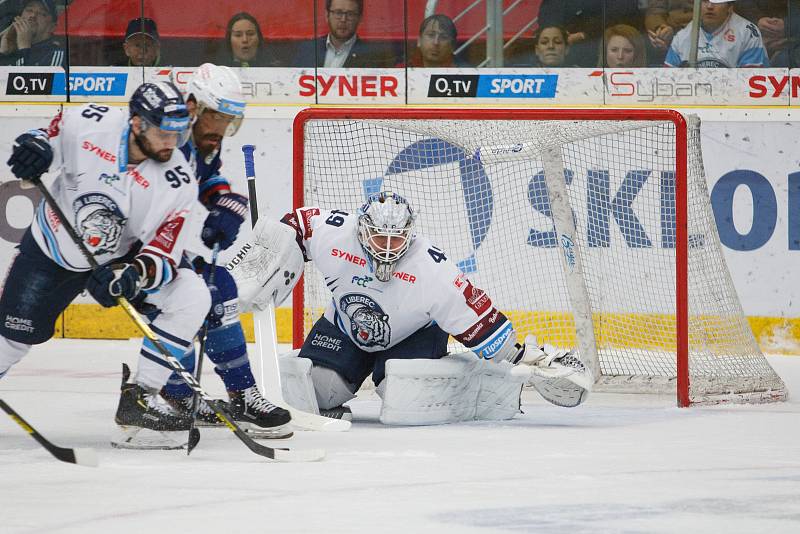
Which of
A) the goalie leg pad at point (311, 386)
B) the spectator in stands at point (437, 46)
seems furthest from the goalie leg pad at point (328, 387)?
the spectator in stands at point (437, 46)

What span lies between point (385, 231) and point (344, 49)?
Answer: 3.16 m

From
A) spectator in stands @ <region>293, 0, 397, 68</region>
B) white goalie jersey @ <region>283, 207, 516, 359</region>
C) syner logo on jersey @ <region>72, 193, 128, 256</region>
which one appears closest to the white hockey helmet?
syner logo on jersey @ <region>72, 193, 128, 256</region>

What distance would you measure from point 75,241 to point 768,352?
161 inches

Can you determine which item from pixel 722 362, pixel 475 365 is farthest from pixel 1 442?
pixel 722 362

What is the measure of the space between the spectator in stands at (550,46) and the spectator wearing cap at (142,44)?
6.60 feet

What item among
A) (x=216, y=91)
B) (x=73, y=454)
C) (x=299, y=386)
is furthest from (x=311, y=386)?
(x=73, y=454)

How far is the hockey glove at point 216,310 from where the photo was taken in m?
3.61

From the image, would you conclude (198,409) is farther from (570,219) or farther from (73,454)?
(570,219)

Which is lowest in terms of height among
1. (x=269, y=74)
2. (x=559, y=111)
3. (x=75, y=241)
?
(x=75, y=241)

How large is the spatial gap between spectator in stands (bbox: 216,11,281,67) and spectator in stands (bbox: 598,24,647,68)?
5.61ft

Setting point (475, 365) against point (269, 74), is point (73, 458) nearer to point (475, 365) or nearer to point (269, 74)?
point (475, 365)

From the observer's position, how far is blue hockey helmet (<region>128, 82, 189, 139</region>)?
10.2ft

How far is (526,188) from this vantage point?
19.1 feet

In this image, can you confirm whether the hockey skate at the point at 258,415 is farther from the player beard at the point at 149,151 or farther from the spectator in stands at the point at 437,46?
the spectator in stands at the point at 437,46
